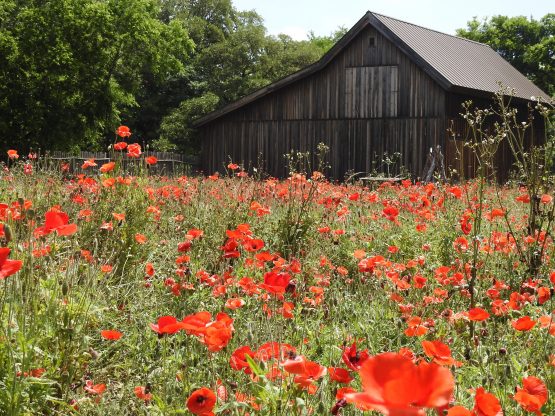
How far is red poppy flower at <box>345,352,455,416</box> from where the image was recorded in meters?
0.88

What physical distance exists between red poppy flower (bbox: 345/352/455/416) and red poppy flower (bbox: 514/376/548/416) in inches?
37.5

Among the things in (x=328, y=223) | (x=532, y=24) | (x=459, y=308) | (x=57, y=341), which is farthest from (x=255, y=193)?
Answer: (x=532, y=24)

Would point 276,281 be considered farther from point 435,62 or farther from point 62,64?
point 62,64

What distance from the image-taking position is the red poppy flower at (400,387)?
34.5 inches

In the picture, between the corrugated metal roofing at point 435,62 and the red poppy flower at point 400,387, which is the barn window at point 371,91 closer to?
the corrugated metal roofing at point 435,62

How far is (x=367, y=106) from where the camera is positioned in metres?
23.5

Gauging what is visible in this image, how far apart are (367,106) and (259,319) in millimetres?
20406

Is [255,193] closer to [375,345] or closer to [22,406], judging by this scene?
[375,345]

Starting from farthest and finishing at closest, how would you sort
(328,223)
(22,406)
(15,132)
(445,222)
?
(15,132)
(328,223)
(445,222)
(22,406)

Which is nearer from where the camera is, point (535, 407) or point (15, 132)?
point (535, 407)

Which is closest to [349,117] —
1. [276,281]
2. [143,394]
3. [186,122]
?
[186,122]

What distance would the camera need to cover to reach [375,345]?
148 inches

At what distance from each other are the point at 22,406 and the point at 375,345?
1930 millimetres

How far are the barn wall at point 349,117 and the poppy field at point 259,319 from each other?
1572cm
